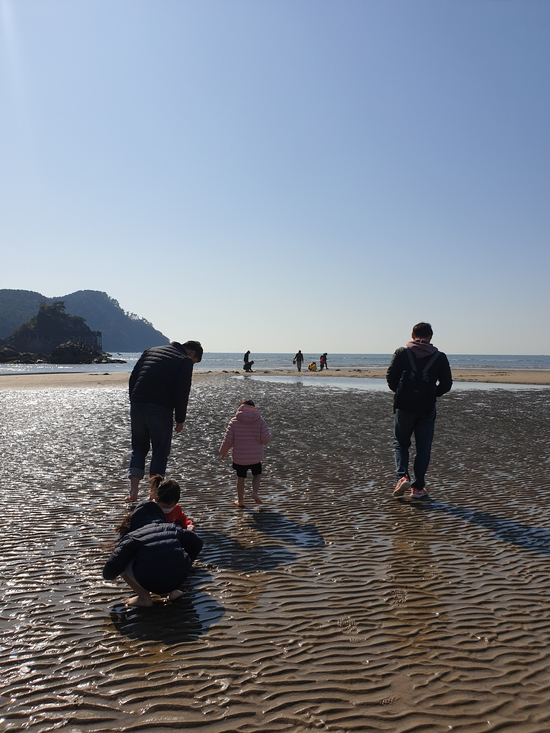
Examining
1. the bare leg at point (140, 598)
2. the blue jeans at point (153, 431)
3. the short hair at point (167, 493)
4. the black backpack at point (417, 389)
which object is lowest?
the bare leg at point (140, 598)

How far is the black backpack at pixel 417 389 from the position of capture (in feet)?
25.5

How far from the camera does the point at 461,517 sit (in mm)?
6805

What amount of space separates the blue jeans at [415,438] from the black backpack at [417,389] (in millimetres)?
171

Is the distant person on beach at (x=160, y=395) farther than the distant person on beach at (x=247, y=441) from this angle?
No

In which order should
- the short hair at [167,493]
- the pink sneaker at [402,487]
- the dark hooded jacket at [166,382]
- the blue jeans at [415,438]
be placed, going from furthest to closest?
1. the blue jeans at [415,438]
2. the pink sneaker at [402,487]
3. the dark hooded jacket at [166,382]
4. the short hair at [167,493]

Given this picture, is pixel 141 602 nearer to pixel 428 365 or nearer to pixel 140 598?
pixel 140 598

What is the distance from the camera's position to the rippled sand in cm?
298

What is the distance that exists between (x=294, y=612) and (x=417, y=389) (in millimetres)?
4384

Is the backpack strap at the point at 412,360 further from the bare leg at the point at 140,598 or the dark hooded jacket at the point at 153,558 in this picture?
the bare leg at the point at 140,598

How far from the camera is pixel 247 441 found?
24.9 feet

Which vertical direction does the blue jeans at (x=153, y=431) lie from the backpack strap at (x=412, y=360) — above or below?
below

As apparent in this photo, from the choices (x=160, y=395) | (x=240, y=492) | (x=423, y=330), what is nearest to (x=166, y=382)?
(x=160, y=395)

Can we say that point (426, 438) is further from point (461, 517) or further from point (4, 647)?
point (4, 647)

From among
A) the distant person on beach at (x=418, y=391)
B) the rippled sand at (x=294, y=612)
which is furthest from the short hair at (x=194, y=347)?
the distant person on beach at (x=418, y=391)
